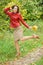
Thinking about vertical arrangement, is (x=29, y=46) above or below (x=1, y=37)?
below

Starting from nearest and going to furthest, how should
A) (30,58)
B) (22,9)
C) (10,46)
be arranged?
(30,58) → (10,46) → (22,9)

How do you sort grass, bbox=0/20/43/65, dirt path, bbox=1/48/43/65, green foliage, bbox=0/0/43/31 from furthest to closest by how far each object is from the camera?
green foliage, bbox=0/0/43/31, grass, bbox=0/20/43/65, dirt path, bbox=1/48/43/65

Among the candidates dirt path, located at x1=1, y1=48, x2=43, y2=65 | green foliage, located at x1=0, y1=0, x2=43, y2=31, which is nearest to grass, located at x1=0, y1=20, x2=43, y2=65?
dirt path, located at x1=1, y1=48, x2=43, y2=65

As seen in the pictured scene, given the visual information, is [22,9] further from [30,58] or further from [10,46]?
[30,58]

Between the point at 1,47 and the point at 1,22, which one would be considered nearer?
the point at 1,47

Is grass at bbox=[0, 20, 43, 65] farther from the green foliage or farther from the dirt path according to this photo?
the green foliage

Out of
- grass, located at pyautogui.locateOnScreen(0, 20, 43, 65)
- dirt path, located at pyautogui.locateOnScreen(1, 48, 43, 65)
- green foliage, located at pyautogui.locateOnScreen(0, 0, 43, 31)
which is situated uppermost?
green foliage, located at pyautogui.locateOnScreen(0, 0, 43, 31)

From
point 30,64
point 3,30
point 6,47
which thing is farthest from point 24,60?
point 3,30

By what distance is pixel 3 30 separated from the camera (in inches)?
580

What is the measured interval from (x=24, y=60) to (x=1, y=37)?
13.1 ft

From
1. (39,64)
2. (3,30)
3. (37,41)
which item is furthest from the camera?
(3,30)

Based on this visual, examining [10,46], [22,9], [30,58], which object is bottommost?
[30,58]

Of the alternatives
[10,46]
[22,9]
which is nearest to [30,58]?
[10,46]

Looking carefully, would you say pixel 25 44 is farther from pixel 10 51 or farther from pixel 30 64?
pixel 30 64
